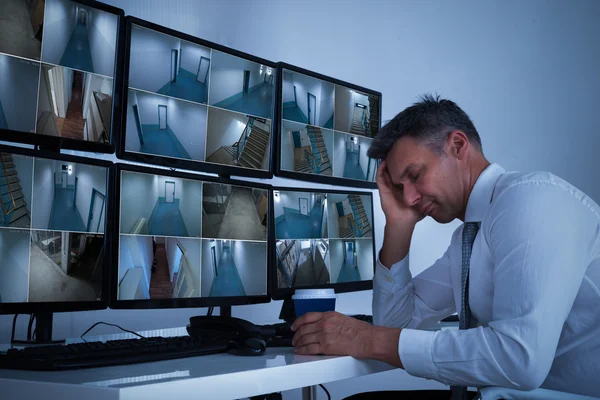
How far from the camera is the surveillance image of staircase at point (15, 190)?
1.24 meters

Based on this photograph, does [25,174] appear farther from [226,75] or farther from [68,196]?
[226,75]

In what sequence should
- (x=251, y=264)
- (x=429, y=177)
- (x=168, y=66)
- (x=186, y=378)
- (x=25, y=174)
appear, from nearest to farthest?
1. (x=186, y=378)
2. (x=25, y=174)
3. (x=429, y=177)
4. (x=168, y=66)
5. (x=251, y=264)

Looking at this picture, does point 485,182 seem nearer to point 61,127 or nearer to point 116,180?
point 116,180

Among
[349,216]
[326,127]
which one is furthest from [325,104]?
[349,216]

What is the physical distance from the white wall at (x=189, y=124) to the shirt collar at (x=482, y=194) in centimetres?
70

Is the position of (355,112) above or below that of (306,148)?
above

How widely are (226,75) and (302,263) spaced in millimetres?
587

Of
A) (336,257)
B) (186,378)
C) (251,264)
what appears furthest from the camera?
(336,257)

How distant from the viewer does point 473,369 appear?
3.72 feet

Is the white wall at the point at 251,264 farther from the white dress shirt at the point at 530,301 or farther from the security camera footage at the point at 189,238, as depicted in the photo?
the white dress shirt at the point at 530,301

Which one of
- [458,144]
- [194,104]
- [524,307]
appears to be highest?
[194,104]

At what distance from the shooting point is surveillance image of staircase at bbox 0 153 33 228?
4.06 feet

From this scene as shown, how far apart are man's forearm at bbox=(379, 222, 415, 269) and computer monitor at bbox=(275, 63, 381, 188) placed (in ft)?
1.37

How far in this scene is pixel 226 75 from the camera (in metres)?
1.74
